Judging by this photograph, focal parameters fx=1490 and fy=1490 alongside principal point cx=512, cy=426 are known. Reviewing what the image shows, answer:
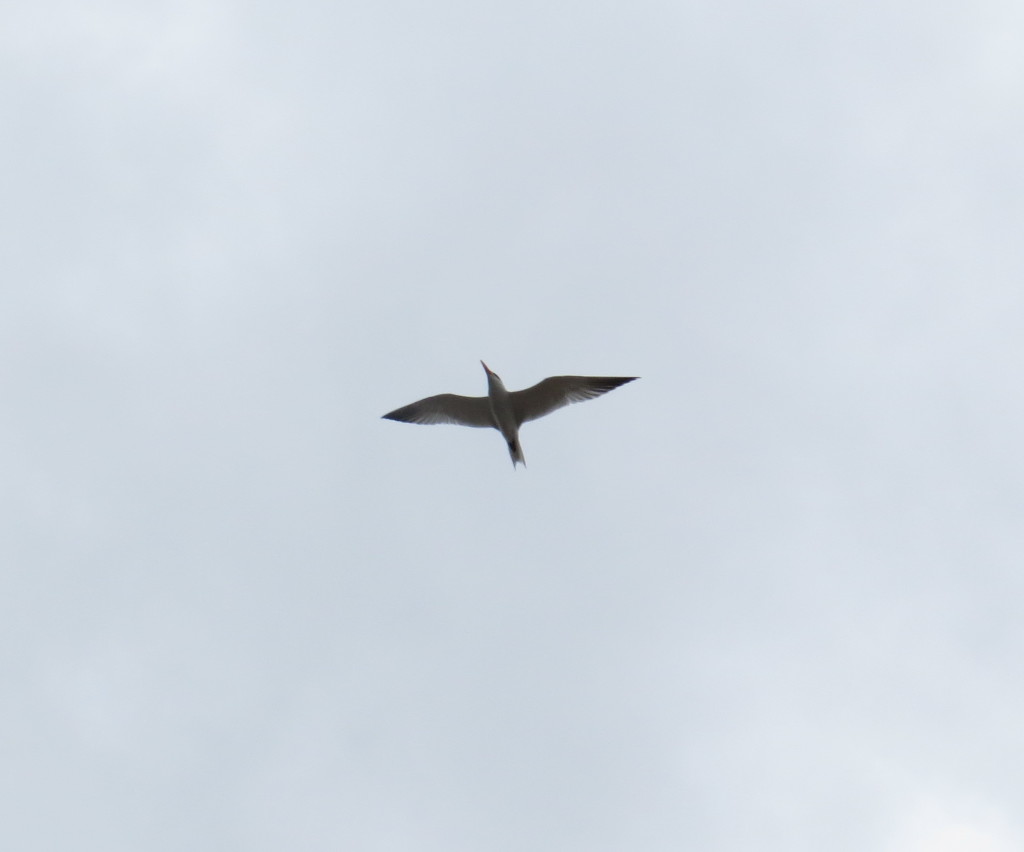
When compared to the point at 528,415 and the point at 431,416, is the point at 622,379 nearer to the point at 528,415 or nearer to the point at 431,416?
the point at 528,415

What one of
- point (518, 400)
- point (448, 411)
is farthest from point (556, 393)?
point (448, 411)

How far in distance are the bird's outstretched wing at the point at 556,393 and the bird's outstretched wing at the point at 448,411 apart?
899 mm

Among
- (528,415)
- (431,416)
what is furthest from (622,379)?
Result: (431,416)

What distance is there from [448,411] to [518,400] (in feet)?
6.45

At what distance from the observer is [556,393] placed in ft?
113

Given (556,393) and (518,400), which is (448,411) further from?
(556,393)

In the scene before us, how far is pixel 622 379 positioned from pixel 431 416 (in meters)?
4.84

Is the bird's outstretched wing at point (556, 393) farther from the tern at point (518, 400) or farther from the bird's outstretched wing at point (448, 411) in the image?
the bird's outstretched wing at point (448, 411)

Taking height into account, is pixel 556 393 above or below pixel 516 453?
above

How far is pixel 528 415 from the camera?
3459 cm

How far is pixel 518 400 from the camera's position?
113ft

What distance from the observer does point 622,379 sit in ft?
111

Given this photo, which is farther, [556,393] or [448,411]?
[448,411]

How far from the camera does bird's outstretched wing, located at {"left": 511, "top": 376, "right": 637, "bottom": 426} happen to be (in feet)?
112
